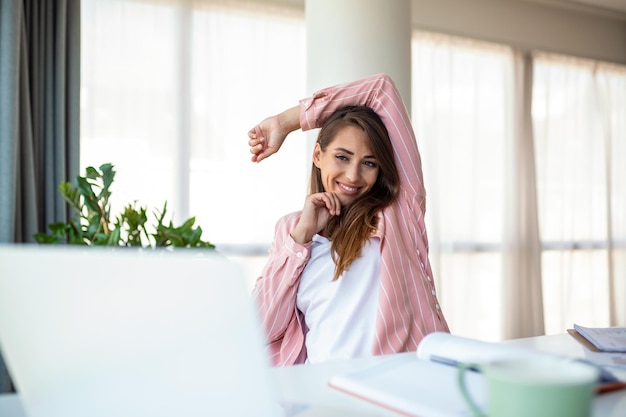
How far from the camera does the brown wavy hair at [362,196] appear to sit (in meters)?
1.68

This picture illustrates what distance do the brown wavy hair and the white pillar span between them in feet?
3.63

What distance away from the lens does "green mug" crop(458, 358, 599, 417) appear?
1.54 ft

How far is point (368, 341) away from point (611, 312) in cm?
454

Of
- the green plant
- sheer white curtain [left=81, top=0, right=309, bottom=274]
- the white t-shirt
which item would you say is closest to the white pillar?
sheer white curtain [left=81, top=0, right=309, bottom=274]

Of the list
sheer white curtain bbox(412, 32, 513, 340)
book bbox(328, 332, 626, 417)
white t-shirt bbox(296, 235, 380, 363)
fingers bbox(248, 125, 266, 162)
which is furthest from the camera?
sheer white curtain bbox(412, 32, 513, 340)

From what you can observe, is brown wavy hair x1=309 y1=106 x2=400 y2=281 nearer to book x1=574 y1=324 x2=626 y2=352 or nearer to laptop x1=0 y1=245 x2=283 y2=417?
book x1=574 y1=324 x2=626 y2=352

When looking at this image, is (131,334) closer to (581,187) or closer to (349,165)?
(349,165)

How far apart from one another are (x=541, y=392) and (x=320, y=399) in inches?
Result: 15.3

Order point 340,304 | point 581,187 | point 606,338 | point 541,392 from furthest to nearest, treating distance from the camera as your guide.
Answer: point 581,187 < point 340,304 < point 606,338 < point 541,392

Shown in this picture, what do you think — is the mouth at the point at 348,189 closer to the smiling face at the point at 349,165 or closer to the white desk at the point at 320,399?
the smiling face at the point at 349,165

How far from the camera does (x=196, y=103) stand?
3.80m

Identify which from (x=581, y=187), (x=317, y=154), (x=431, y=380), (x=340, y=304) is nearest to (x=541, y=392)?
(x=431, y=380)

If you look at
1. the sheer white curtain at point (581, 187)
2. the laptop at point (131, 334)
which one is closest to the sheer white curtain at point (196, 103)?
the sheer white curtain at point (581, 187)

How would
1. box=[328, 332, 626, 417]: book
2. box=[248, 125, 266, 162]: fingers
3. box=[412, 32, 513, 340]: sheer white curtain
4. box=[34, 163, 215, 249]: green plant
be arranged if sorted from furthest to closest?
box=[412, 32, 513, 340]: sheer white curtain
box=[248, 125, 266, 162]: fingers
box=[34, 163, 215, 249]: green plant
box=[328, 332, 626, 417]: book
